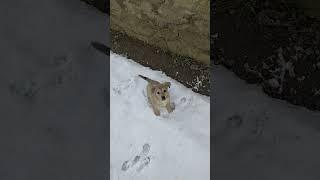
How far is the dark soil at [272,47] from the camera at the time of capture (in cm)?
349

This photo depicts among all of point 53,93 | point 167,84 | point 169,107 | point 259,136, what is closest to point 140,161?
point 169,107

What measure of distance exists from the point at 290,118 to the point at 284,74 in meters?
0.30

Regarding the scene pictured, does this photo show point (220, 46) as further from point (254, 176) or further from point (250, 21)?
point (254, 176)

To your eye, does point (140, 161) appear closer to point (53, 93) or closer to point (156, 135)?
point (156, 135)

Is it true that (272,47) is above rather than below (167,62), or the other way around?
above

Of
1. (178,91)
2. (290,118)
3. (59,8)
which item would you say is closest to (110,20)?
(59,8)

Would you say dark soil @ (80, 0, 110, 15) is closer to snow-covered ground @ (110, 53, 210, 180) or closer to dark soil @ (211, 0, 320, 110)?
snow-covered ground @ (110, 53, 210, 180)

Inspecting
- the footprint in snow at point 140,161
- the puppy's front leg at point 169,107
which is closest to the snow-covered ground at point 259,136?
the puppy's front leg at point 169,107

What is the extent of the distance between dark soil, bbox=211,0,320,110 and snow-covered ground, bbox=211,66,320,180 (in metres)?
0.09

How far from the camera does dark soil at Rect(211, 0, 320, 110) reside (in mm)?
3494

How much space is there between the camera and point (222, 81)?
360 cm

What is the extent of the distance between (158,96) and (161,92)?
0.03 meters

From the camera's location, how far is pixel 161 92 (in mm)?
3469

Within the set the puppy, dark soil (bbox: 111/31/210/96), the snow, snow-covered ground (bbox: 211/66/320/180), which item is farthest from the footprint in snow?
dark soil (bbox: 111/31/210/96)
